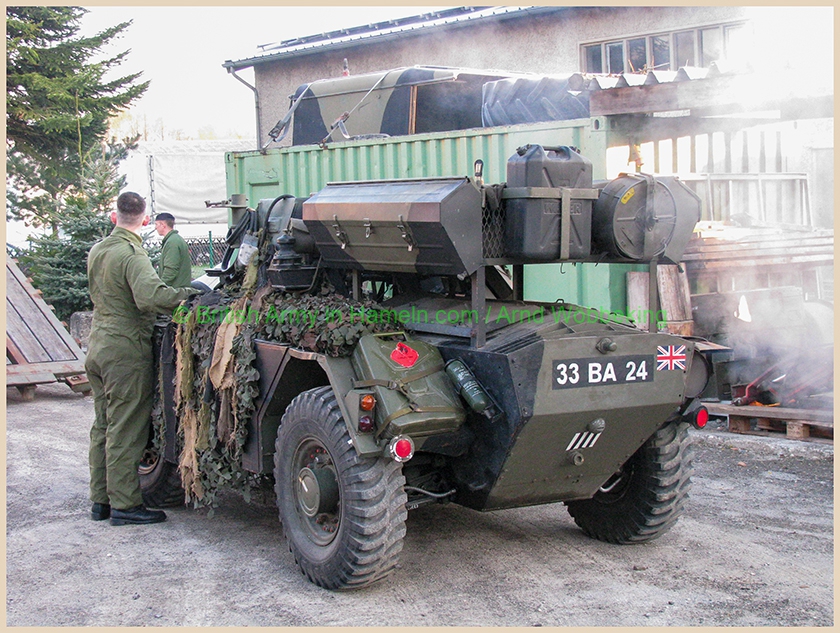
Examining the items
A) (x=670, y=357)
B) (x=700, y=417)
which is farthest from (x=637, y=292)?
(x=670, y=357)

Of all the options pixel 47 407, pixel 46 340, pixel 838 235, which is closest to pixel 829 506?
pixel 838 235

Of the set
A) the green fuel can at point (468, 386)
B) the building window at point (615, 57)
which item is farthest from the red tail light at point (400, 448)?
the building window at point (615, 57)

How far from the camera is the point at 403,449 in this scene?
14.9 ft

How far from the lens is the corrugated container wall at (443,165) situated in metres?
8.71

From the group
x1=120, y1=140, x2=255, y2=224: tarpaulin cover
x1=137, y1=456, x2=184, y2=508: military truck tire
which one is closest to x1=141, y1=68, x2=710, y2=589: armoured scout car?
x1=137, y1=456, x2=184, y2=508: military truck tire

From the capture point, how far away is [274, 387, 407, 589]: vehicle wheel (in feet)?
15.2

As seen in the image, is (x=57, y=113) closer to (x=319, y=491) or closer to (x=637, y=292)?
(x=637, y=292)

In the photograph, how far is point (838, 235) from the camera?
852 centimetres

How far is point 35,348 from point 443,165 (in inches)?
214

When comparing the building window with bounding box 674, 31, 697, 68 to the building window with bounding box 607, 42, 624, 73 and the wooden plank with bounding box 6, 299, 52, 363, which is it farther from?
the wooden plank with bounding box 6, 299, 52, 363

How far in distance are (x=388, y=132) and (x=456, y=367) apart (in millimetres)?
6611

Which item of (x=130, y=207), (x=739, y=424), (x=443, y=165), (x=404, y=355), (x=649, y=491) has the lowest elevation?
(x=739, y=424)

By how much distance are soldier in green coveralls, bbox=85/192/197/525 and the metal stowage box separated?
237 cm

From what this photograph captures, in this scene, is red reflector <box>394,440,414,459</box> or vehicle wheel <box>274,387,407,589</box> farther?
vehicle wheel <box>274,387,407,589</box>
